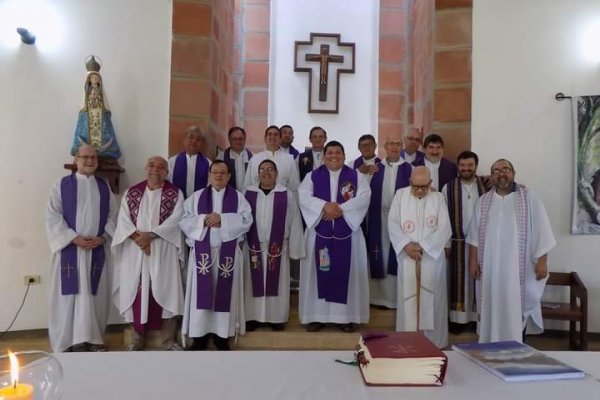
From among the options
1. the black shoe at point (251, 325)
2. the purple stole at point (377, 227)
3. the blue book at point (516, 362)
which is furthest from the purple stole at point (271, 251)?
the blue book at point (516, 362)

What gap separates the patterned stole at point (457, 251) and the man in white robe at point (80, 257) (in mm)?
3080

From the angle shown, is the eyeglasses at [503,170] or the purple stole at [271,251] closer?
the eyeglasses at [503,170]

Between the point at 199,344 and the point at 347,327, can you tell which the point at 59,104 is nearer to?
the point at 199,344

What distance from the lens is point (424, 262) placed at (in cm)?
392

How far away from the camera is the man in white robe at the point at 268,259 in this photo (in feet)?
13.5

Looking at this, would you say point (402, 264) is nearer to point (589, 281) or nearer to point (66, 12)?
point (589, 281)

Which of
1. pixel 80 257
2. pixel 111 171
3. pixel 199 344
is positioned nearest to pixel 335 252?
pixel 199 344

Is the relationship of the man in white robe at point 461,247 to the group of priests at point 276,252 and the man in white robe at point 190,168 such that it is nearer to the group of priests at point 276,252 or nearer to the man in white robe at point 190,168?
the group of priests at point 276,252

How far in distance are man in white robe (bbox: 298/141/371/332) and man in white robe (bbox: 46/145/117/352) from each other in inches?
70.5

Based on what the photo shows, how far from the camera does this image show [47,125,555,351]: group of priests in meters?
3.87

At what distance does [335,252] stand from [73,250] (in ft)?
7.46

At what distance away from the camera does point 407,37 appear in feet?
22.9

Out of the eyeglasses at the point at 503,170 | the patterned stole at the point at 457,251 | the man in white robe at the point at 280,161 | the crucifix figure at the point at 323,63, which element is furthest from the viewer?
the crucifix figure at the point at 323,63

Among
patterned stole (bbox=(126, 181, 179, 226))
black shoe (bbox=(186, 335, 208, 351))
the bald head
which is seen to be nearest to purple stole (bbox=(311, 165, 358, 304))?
the bald head
